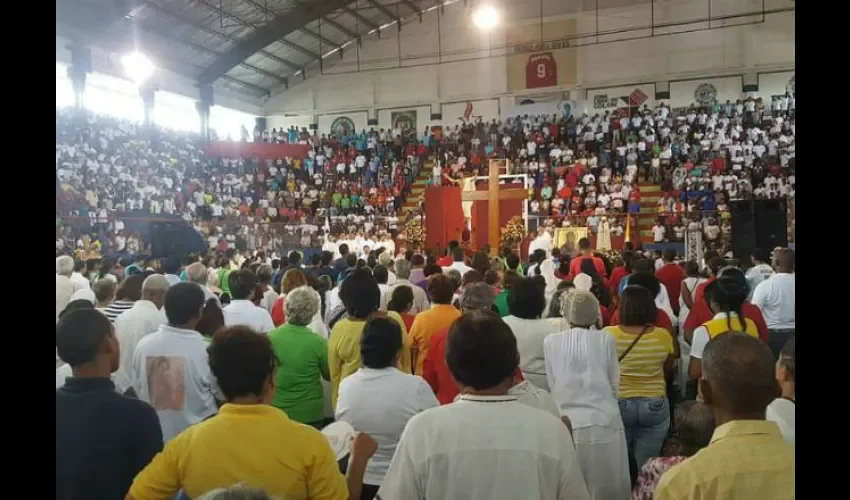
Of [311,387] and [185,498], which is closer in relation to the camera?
[185,498]

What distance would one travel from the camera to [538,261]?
26.0 feet

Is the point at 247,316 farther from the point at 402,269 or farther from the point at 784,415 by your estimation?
the point at 784,415

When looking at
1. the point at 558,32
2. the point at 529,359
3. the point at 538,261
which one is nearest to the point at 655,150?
the point at 558,32

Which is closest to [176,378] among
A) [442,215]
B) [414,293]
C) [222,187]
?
[414,293]

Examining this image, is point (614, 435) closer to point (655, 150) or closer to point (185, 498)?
point (185, 498)

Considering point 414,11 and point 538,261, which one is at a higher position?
point 414,11

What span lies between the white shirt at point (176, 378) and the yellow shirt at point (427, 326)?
1.32 m

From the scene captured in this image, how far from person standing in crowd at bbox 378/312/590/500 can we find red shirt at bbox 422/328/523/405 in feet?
5.02

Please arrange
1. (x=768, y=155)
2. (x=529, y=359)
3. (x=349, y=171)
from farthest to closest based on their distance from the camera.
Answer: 1. (x=349, y=171)
2. (x=768, y=155)
3. (x=529, y=359)

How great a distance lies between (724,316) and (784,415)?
182 cm

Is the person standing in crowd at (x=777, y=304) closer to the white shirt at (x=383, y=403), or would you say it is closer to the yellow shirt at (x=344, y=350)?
the yellow shirt at (x=344, y=350)

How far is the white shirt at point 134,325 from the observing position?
3.72 metres

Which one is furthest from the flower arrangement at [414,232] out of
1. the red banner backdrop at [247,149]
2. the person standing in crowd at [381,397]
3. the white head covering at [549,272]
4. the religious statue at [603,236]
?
the person standing in crowd at [381,397]
